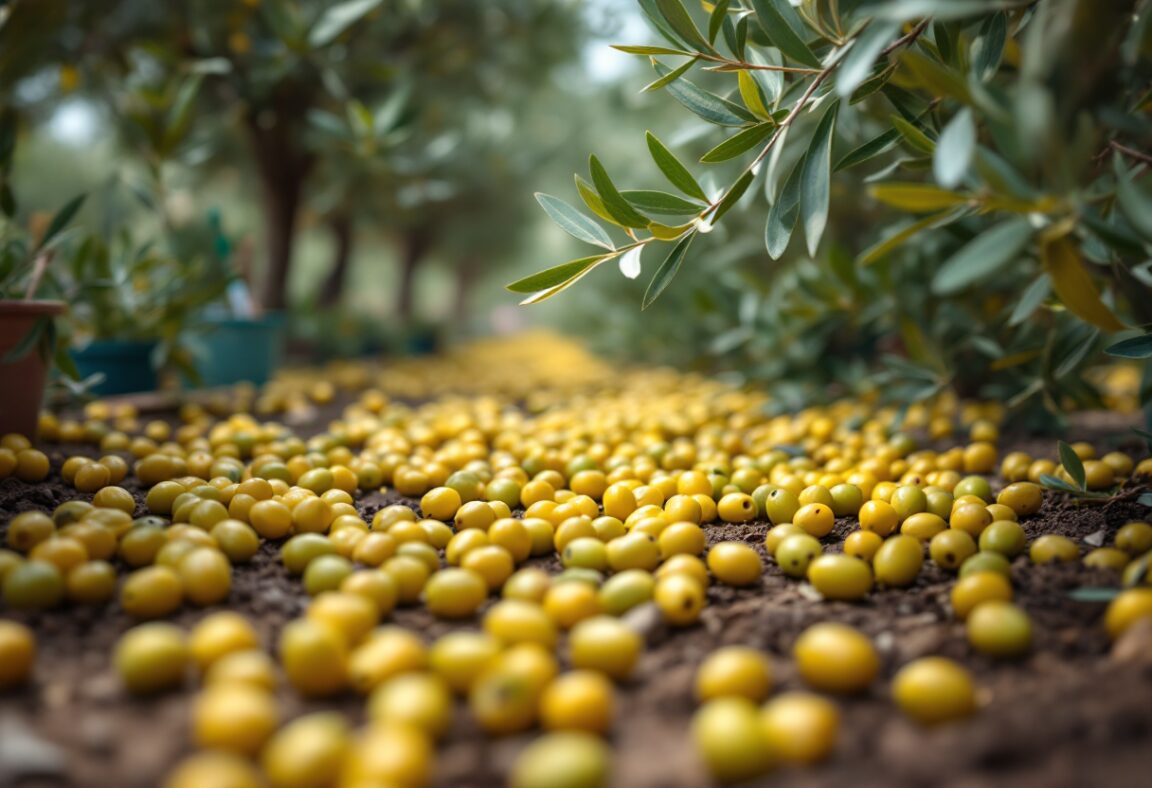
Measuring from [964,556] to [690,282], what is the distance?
4407 mm

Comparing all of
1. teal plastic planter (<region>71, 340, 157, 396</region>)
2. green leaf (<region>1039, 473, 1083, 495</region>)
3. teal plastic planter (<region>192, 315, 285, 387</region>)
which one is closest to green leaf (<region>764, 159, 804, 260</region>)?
green leaf (<region>1039, 473, 1083, 495</region>)

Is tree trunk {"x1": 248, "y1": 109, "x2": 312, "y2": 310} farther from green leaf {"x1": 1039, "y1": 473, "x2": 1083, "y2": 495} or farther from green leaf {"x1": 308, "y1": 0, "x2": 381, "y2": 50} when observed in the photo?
green leaf {"x1": 1039, "y1": 473, "x2": 1083, "y2": 495}

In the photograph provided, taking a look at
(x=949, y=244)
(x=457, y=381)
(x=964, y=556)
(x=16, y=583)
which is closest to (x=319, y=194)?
(x=457, y=381)

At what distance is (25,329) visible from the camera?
239cm

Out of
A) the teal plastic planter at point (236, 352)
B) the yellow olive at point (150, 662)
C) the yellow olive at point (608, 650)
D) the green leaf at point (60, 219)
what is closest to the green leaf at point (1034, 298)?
the yellow olive at point (608, 650)

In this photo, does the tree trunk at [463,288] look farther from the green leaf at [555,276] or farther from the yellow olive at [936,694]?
the yellow olive at [936,694]

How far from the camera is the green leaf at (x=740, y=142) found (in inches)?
74.4

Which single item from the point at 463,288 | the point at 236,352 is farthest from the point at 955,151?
the point at 463,288

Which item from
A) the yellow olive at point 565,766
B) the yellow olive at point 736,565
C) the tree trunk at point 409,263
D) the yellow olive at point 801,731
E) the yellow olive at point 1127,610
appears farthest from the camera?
the tree trunk at point 409,263

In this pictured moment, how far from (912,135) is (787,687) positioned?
132 cm

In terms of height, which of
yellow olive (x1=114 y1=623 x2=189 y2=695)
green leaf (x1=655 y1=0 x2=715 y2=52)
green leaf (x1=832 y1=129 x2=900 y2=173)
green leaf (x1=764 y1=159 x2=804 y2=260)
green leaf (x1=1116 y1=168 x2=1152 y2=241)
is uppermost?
green leaf (x1=655 y1=0 x2=715 y2=52)

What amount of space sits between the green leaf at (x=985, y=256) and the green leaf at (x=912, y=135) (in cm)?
45

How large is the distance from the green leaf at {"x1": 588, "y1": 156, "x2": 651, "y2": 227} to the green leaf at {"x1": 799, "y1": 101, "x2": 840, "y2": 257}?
43cm

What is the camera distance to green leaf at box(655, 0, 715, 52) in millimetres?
1834
